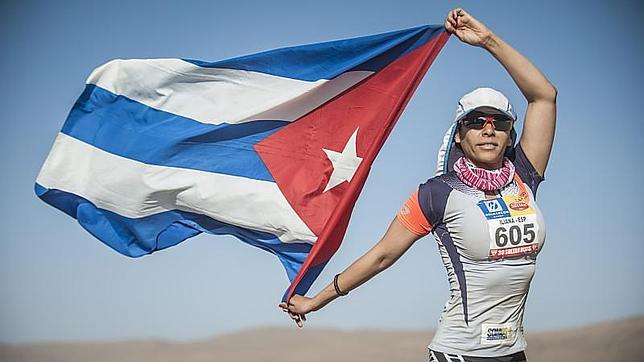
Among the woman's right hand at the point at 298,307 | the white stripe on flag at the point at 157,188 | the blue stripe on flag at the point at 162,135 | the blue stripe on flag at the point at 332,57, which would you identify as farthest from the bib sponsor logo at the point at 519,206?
the blue stripe on flag at the point at 162,135

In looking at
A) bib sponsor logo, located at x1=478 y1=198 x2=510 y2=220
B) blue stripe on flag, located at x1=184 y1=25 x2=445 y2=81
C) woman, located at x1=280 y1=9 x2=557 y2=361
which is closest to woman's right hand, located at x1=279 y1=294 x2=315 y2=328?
woman, located at x1=280 y1=9 x2=557 y2=361

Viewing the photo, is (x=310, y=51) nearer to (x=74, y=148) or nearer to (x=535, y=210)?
(x=74, y=148)

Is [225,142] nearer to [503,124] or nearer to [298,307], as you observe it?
[298,307]

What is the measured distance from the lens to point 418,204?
3715 mm

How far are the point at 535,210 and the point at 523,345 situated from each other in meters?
0.57

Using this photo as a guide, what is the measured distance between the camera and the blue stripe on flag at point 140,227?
5387 millimetres

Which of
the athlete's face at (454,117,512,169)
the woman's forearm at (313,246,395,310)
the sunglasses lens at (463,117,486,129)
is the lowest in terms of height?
the woman's forearm at (313,246,395,310)

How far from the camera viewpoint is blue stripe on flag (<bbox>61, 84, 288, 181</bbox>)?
18.1 feet

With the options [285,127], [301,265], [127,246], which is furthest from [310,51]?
[127,246]

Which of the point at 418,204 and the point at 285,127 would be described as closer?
the point at 418,204

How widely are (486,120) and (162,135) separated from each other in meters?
2.49

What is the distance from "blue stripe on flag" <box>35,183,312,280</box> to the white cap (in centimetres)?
188

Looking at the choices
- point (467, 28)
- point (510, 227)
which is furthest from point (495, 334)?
point (467, 28)

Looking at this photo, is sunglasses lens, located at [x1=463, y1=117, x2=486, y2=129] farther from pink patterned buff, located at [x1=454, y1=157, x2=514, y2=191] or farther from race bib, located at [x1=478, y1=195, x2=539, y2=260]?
race bib, located at [x1=478, y1=195, x2=539, y2=260]
